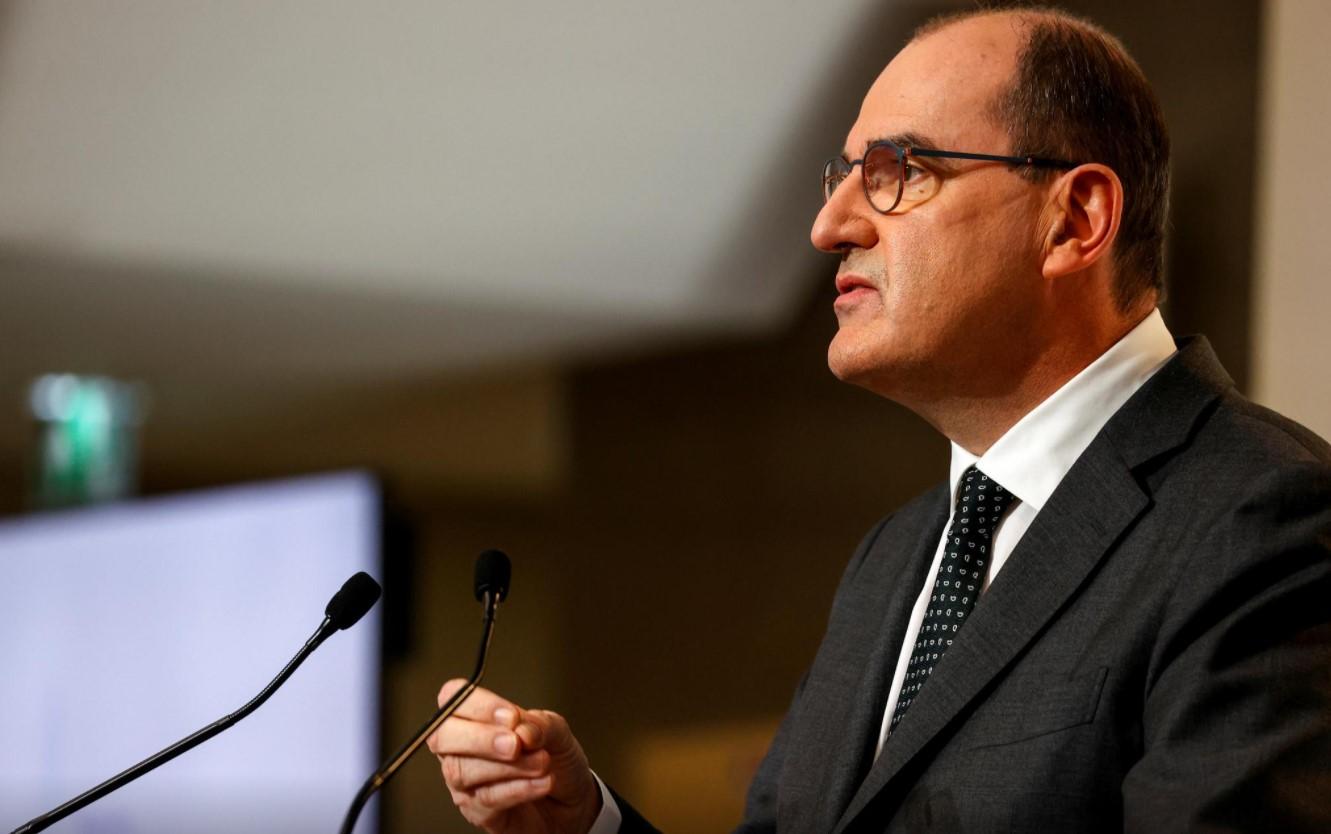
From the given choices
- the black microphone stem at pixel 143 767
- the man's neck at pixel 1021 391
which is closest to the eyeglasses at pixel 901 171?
the man's neck at pixel 1021 391

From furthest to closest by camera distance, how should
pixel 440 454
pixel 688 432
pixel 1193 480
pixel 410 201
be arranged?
pixel 440 454 → pixel 688 432 → pixel 410 201 → pixel 1193 480

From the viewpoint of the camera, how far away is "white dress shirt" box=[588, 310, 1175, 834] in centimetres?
171

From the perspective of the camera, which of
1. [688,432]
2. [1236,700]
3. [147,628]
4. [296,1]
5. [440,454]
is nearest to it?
[1236,700]

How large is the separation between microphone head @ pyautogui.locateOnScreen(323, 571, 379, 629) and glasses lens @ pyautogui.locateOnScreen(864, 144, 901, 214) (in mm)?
752

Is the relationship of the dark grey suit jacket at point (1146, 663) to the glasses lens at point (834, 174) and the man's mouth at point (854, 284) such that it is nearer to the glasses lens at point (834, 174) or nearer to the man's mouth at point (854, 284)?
the man's mouth at point (854, 284)

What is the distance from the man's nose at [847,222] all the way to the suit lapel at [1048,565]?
0.39m

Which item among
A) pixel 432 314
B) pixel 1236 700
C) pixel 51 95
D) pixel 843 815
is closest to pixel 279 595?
pixel 432 314

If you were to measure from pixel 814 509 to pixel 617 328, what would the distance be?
2.84ft

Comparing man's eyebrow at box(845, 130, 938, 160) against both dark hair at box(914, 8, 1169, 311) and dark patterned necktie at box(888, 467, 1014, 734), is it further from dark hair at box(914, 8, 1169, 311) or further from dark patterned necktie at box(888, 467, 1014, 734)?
dark patterned necktie at box(888, 467, 1014, 734)

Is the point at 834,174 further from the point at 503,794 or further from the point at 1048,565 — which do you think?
the point at 503,794

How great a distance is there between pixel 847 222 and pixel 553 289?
2.78 m

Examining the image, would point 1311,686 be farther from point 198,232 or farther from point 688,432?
point 688,432

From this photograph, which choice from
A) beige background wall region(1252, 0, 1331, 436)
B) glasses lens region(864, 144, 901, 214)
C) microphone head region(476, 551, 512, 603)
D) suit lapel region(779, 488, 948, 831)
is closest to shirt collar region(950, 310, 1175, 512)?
suit lapel region(779, 488, 948, 831)

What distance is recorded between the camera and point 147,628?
16.3ft
